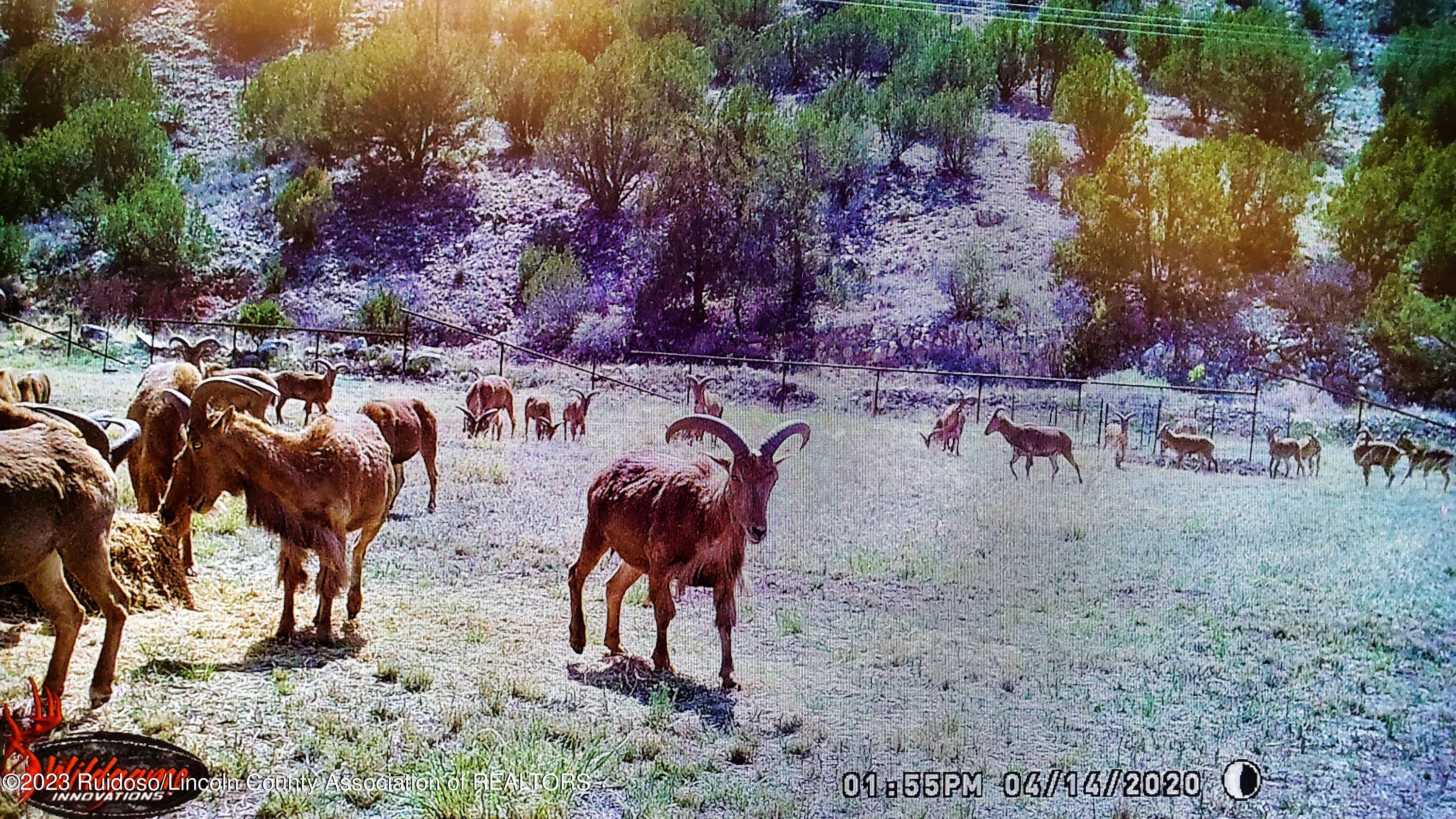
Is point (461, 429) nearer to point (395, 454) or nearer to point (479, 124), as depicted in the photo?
point (395, 454)

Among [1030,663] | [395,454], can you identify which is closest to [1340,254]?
[1030,663]

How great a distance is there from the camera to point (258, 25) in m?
3.54

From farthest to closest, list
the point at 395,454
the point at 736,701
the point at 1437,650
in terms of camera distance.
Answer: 1. the point at 1437,650
2. the point at 395,454
3. the point at 736,701

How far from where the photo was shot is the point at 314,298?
11.5ft

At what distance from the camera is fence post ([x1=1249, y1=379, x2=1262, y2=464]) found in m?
3.70

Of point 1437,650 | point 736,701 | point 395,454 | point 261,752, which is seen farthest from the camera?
point 1437,650

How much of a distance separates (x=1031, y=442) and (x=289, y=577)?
7.30 ft

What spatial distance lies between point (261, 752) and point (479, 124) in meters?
1.93

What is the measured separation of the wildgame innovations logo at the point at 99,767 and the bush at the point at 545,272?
1611 mm

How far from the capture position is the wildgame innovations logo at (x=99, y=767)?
116 inches

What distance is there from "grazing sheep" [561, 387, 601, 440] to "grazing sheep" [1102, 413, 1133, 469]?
1.61 m

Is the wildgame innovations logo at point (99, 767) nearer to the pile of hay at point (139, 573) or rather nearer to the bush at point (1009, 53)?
the pile of hay at point (139, 573)

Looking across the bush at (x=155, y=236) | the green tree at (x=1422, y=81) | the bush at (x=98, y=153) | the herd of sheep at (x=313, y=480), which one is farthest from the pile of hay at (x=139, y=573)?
the green tree at (x=1422, y=81)

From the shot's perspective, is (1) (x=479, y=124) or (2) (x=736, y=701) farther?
(1) (x=479, y=124)
